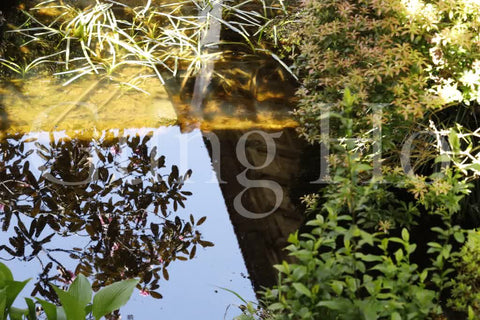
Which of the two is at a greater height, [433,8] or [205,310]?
[433,8]

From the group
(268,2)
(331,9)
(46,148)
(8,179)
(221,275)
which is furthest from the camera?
(268,2)

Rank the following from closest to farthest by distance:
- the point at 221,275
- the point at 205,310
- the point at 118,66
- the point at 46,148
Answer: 1. the point at 205,310
2. the point at 221,275
3. the point at 46,148
4. the point at 118,66

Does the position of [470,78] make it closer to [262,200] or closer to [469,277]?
[469,277]

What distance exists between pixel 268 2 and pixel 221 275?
117 inches

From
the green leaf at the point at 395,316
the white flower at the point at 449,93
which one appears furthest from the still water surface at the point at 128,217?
the white flower at the point at 449,93

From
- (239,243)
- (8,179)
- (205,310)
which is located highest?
(8,179)

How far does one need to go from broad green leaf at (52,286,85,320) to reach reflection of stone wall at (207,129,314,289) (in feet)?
2.88

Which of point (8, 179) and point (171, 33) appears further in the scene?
point (171, 33)

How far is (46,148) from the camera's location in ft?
11.8

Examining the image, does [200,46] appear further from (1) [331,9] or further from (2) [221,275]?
(2) [221,275]

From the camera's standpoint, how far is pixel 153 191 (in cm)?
335

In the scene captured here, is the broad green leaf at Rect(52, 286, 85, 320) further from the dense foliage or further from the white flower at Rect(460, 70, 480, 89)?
the white flower at Rect(460, 70, 480, 89)

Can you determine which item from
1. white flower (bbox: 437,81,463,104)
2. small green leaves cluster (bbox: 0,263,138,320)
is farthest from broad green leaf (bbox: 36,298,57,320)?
white flower (bbox: 437,81,463,104)

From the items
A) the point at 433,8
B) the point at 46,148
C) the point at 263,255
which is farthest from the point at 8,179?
the point at 433,8
